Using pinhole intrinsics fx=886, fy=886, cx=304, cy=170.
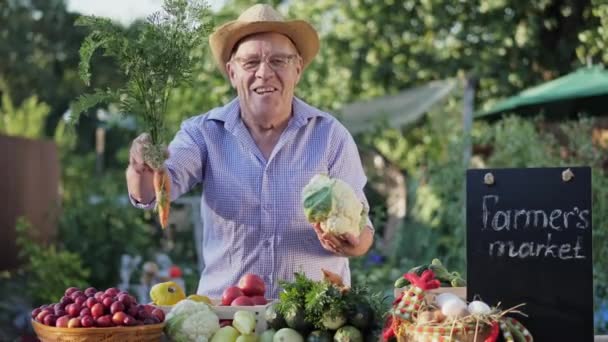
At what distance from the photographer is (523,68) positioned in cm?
1097

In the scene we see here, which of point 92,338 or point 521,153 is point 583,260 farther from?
point 521,153

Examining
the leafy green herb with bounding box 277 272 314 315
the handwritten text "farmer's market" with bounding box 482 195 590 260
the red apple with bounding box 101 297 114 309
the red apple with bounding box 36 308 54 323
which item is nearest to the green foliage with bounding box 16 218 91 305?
the red apple with bounding box 36 308 54 323

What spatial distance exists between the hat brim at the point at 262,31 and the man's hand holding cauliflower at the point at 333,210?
743 millimetres

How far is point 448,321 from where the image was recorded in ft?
8.13

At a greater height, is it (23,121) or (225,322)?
(23,121)

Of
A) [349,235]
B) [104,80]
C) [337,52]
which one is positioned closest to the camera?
[349,235]

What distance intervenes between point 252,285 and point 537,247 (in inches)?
42.3

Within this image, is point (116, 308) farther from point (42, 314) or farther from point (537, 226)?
point (537, 226)

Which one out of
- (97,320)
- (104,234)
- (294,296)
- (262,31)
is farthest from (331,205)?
(104,234)

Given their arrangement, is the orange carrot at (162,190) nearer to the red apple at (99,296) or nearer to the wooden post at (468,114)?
the red apple at (99,296)

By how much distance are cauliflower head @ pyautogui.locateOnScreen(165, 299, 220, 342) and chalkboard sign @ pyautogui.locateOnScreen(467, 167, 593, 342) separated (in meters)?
0.84

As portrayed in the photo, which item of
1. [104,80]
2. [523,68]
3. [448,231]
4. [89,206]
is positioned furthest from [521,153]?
[104,80]

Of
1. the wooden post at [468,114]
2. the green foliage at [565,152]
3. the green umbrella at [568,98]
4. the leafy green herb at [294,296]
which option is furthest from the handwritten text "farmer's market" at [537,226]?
the wooden post at [468,114]

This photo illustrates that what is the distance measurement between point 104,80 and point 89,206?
19166 mm
